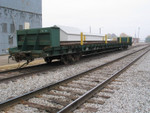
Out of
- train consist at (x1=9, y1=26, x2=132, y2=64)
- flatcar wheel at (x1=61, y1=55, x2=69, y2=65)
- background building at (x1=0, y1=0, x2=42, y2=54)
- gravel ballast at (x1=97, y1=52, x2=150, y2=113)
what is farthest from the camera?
background building at (x1=0, y1=0, x2=42, y2=54)

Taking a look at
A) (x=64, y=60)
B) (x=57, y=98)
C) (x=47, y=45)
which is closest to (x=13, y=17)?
(x=64, y=60)

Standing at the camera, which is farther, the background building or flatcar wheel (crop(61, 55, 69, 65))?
the background building

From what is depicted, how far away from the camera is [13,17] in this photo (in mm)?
21812

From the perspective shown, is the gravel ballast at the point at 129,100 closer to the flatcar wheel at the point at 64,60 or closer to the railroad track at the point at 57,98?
the railroad track at the point at 57,98

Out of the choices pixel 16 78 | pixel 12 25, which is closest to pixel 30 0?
pixel 12 25

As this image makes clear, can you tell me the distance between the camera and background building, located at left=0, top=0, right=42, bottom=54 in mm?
20469

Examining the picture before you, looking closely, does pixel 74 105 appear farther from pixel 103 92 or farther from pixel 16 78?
pixel 16 78

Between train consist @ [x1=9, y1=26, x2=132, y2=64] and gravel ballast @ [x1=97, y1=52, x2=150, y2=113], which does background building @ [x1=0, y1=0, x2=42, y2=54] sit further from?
gravel ballast @ [x1=97, y1=52, x2=150, y2=113]

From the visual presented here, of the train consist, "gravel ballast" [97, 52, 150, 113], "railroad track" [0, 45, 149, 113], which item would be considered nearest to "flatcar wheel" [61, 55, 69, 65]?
the train consist

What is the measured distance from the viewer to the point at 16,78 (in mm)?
7164

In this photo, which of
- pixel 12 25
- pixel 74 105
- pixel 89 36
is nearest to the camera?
pixel 74 105

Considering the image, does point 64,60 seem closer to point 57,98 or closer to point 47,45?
point 47,45

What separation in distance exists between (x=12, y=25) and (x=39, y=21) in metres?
5.35

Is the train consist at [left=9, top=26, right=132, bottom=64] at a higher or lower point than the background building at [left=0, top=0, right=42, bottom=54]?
lower
